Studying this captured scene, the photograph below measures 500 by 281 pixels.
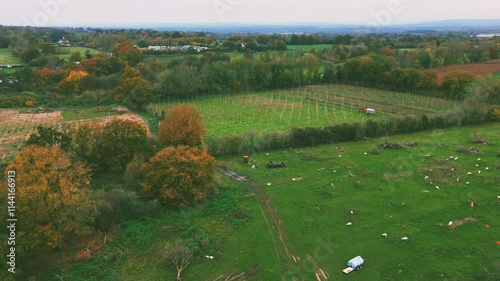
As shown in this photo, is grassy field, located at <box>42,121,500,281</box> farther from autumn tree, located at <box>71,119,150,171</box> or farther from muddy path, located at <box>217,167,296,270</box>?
autumn tree, located at <box>71,119,150,171</box>

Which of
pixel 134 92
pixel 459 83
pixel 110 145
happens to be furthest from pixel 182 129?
pixel 459 83

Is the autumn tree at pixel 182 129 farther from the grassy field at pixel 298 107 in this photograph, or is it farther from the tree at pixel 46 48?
the tree at pixel 46 48

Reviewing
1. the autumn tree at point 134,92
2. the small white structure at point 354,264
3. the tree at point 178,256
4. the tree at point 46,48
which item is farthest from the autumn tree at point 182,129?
the tree at point 46,48

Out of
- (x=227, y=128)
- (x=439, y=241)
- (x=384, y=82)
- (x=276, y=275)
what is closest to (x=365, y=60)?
(x=384, y=82)

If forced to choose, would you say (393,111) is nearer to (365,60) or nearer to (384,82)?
(384,82)

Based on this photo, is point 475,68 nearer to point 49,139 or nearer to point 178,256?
point 178,256

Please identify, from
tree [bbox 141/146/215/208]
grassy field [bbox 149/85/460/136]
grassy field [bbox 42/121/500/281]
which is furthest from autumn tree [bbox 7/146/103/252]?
grassy field [bbox 149/85/460/136]
